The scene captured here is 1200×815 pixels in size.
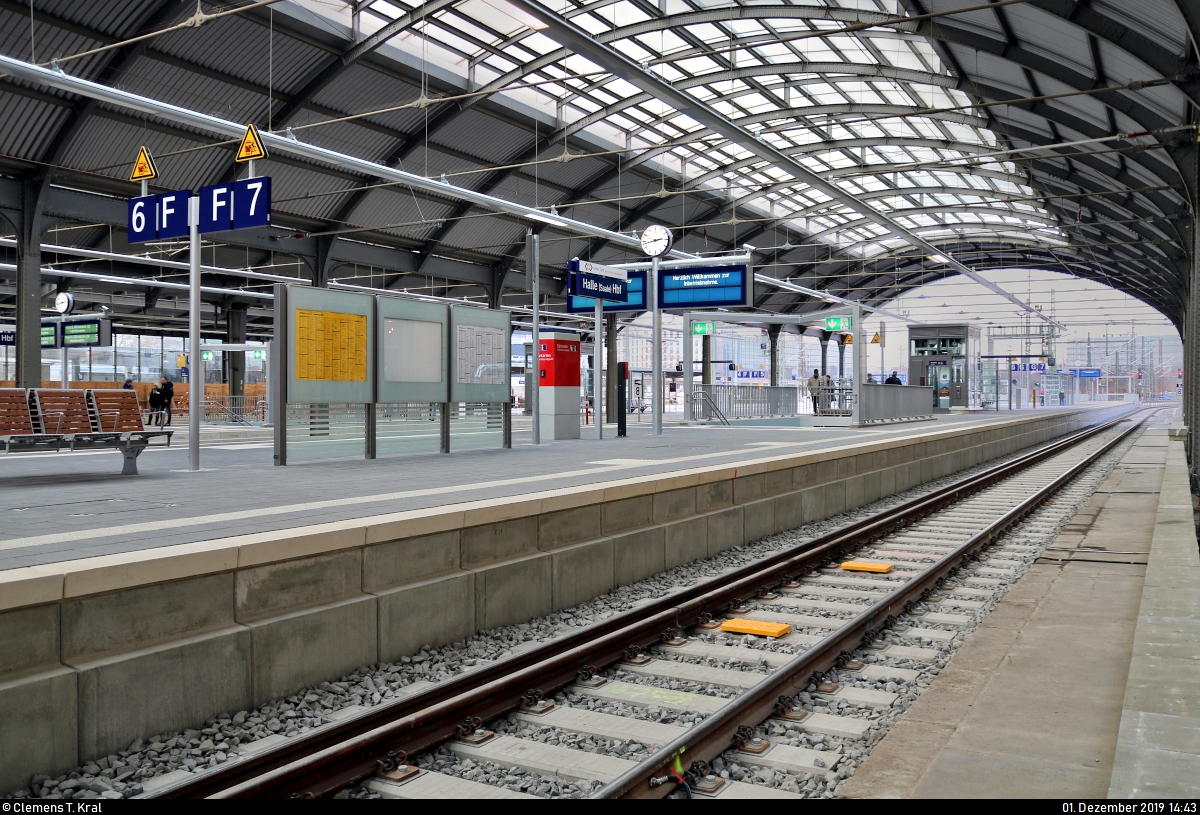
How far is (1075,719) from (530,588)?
3836 mm

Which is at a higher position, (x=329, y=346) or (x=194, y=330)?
(x=194, y=330)

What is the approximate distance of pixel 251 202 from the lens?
34.8 feet

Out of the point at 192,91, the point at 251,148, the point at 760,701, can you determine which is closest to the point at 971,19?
the point at 251,148

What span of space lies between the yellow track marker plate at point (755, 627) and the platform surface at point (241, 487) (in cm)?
224

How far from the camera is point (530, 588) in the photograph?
23.3 feet

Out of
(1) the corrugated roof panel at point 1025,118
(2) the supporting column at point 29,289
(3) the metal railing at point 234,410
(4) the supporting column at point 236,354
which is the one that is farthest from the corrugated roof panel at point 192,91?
(1) the corrugated roof panel at point 1025,118

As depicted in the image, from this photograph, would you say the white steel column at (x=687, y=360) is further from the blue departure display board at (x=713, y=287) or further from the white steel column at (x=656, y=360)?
the blue departure display board at (x=713, y=287)

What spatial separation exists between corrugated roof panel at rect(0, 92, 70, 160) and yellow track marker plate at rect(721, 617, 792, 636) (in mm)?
19696

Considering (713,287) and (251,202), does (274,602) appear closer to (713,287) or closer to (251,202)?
(251,202)

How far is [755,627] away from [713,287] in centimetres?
1463

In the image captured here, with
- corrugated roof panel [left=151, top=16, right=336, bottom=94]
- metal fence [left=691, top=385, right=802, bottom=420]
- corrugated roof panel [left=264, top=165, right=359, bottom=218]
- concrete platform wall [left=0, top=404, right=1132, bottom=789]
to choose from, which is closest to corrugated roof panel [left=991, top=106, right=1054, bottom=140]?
metal fence [left=691, top=385, right=802, bottom=420]

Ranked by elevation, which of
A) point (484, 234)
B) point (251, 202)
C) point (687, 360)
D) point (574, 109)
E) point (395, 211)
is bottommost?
point (687, 360)

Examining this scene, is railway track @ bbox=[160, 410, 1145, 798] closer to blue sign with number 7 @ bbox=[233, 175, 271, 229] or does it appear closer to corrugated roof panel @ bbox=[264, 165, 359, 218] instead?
blue sign with number 7 @ bbox=[233, 175, 271, 229]

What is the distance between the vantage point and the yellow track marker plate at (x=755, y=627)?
6.72 m
